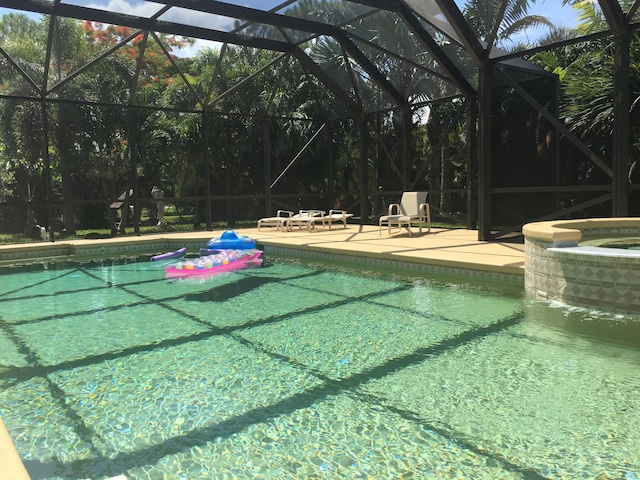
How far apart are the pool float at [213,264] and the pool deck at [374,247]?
40.9 inches

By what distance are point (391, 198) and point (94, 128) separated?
9.24 metres

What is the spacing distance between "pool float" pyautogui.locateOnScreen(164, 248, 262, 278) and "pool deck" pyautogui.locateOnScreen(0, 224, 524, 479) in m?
1.04

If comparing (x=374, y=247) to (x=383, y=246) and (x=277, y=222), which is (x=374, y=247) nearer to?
(x=383, y=246)

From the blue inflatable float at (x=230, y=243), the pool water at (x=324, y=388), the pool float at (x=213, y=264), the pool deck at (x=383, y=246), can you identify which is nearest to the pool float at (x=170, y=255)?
the blue inflatable float at (x=230, y=243)

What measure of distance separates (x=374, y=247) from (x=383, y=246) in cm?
18

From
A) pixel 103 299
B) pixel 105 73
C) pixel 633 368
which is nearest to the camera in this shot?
pixel 633 368

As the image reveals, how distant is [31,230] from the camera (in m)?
11.7

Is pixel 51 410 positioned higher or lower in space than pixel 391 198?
lower

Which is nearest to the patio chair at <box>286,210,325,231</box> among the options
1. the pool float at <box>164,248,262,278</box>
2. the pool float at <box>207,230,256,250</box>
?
the pool float at <box>207,230,256,250</box>

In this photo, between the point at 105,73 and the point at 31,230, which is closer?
the point at 31,230

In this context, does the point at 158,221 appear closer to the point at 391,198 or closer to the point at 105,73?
the point at 105,73

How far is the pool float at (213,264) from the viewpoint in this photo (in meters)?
6.99

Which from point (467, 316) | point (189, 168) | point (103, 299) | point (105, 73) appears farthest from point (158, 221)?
point (467, 316)

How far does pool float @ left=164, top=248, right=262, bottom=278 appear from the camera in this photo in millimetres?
6991
